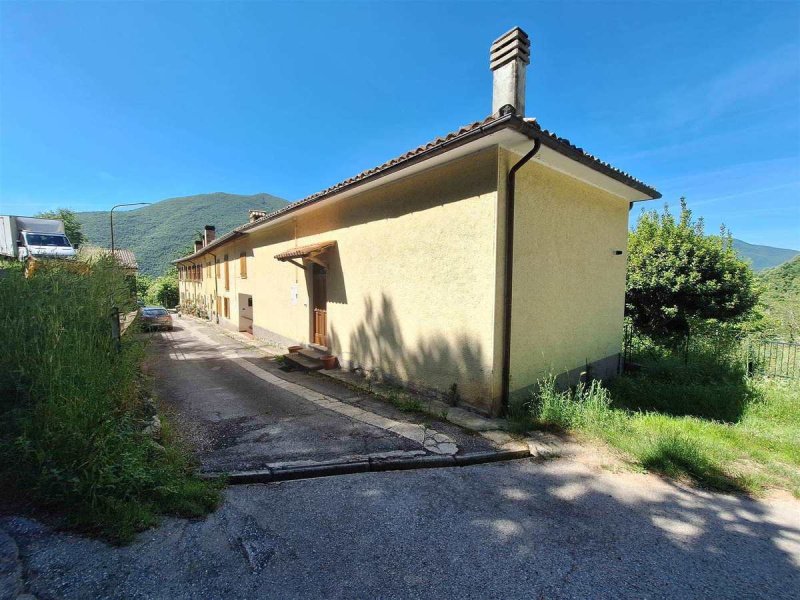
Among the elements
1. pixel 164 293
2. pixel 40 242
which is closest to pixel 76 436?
pixel 40 242

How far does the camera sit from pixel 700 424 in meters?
5.22

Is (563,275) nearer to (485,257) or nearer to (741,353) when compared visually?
(485,257)

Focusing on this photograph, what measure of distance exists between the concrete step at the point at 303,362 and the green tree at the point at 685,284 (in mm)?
10677

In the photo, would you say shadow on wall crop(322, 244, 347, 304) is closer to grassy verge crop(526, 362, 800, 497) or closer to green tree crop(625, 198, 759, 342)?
grassy verge crop(526, 362, 800, 497)

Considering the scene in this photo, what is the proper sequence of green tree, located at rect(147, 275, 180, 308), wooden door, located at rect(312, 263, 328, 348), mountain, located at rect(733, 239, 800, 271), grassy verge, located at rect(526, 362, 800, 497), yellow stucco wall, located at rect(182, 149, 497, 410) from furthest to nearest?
mountain, located at rect(733, 239, 800, 271)
green tree, located at rect(147, 275, 180, 308)
wooden door, located at rect(312, 263, 328, 348)
yellow stucco wall, located at rect(182, 149, 497, 410)
grassy verge, located at rect(526, 362, 800, 497)

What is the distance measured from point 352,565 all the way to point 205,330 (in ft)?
62.1

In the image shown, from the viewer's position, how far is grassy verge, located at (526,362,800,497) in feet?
12.8

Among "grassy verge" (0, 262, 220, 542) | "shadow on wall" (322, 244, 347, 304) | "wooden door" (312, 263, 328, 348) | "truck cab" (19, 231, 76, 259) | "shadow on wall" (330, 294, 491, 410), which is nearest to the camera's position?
"grassy verge" (0, 262, 220, 542)

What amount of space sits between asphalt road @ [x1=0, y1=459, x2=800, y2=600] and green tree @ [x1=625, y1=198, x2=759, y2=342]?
31.2ft

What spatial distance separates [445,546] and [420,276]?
444 cm

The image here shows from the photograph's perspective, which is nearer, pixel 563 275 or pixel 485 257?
pixel 485 257

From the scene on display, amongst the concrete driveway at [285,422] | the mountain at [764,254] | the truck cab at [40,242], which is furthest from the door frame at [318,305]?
the mountain at [764,254]

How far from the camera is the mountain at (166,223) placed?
5975cm

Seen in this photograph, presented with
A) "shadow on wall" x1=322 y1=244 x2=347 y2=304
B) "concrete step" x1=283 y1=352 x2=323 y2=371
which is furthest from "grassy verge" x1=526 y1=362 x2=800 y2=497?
"concrete step" x1=283 y1=352 x2=323 y2=371
